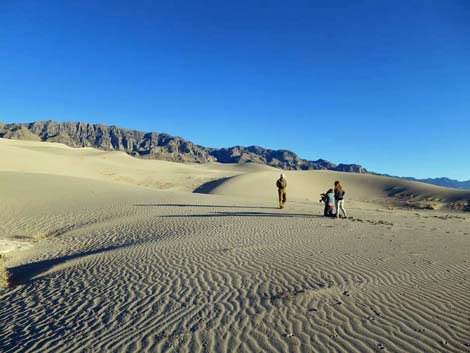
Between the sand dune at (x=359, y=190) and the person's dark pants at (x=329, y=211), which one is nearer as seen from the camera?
the person's dark pants at (x=329, y=211)

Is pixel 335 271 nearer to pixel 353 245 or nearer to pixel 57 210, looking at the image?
pixel 353 245

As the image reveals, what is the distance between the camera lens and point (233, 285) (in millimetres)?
7418

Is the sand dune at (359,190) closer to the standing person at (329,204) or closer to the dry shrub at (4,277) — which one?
the standing person at (329,204)

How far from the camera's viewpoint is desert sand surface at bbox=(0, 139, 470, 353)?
516cm

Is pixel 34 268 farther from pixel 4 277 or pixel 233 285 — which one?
pixel 233 285

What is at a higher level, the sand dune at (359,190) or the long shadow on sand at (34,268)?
the sand dune at (359,190)

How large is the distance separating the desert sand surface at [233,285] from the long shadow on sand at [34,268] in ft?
0.14

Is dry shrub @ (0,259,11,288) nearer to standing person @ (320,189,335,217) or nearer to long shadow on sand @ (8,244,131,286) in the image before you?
long shadow on sand @ (8,244,131,286)

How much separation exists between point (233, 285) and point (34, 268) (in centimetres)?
629

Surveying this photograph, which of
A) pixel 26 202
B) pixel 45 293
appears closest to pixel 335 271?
pixel 45 293

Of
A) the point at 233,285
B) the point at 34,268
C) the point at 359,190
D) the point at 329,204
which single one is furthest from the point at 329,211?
the point at 359,190

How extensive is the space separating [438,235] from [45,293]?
12566 millimetres

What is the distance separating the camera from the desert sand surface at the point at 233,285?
5.16 metres

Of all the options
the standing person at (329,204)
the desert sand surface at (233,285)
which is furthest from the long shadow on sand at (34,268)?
the standing person at (329,204)
